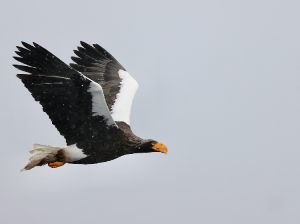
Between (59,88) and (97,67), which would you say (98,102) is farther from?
(97,67)

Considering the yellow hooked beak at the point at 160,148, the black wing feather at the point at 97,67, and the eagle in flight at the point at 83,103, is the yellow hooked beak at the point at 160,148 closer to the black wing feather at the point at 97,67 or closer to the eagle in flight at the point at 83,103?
the eagle in flight at the point at 83,103

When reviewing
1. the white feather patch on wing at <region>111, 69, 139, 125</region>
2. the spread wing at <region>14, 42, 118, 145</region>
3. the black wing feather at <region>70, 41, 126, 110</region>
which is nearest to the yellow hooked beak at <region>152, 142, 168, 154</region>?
the white feather patch on wing at <region>111, 69, 139, 125</region>

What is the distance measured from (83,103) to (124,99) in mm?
3388

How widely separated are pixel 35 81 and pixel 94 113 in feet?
5.06

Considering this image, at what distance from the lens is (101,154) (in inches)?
476

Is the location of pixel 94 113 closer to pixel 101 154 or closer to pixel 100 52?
pixel 101 154

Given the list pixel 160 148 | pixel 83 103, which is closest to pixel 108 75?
pixel 160 148

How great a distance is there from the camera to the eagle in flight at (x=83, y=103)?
10445 millimetres

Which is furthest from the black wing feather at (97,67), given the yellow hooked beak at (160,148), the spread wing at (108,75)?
the yellow hooked beak at (160,148)

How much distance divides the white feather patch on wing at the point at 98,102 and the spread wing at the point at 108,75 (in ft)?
8.33

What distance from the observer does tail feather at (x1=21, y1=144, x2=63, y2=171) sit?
12008 mm

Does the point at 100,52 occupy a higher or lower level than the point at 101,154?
higher

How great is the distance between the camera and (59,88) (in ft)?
34.5

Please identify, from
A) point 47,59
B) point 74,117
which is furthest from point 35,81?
point 74,117
